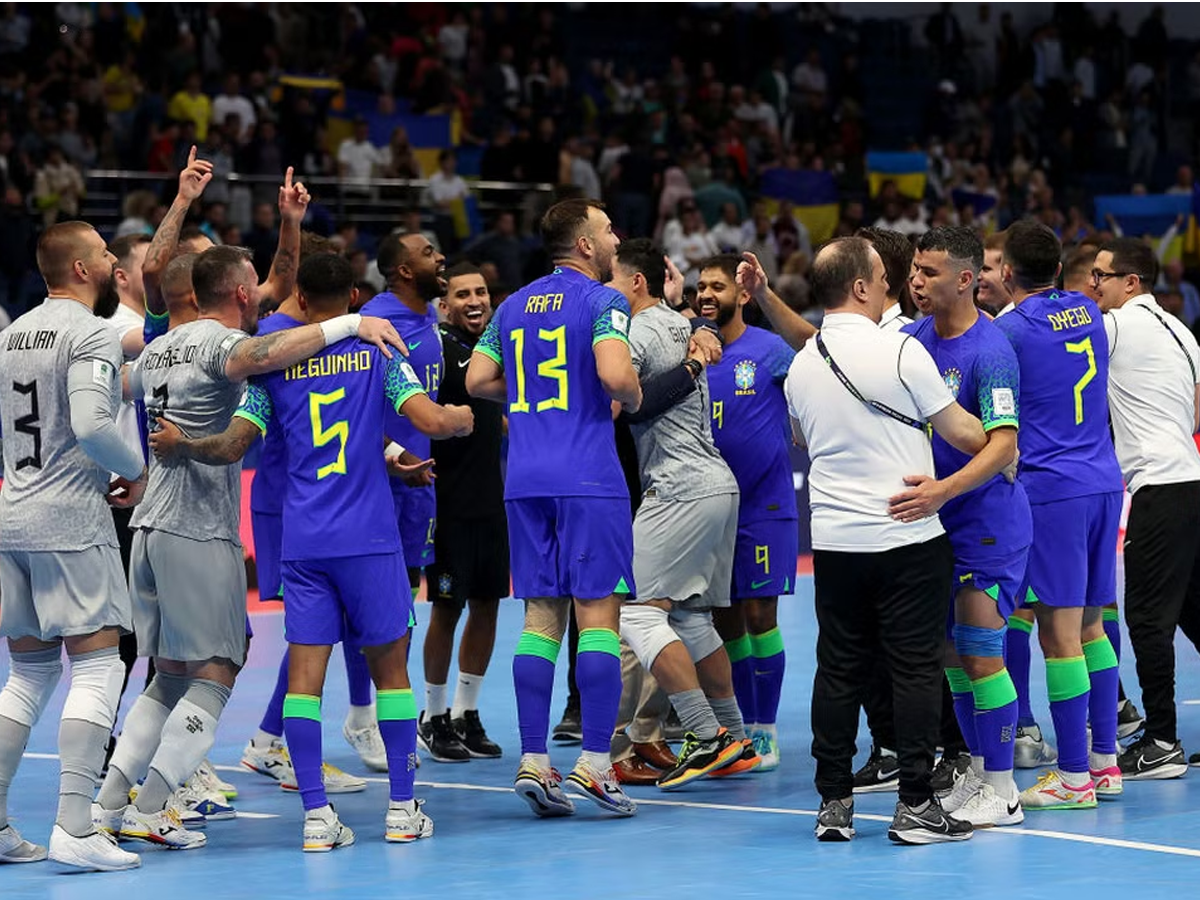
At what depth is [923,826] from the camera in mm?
7535

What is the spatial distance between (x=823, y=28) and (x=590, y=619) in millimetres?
23507

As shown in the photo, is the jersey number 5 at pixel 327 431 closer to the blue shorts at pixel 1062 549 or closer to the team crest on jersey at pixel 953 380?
the team crest on jersey at pixel 953 380

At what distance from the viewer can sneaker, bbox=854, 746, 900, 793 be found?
8750mm

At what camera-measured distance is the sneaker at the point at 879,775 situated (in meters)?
8.75

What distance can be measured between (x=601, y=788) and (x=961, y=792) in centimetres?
152

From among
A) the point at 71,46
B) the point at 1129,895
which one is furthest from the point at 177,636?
the point at 71,46

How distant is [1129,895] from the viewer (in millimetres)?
6758

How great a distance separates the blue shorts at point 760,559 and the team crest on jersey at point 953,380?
1872 millimetres

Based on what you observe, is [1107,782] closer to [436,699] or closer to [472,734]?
[472,734]

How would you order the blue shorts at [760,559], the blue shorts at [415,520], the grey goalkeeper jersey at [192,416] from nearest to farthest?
the grey goalkeeper jersey at [192,416]
the blue shorts at [760,559]
the blue shorts at [415,520]

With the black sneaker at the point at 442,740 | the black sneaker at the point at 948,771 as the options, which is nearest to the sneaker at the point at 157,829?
the black sneaker at the point at 442,740

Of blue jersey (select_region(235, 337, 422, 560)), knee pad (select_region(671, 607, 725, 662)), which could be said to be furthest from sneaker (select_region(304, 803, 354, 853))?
knee pad (select_region(671, 607, 725, 662))

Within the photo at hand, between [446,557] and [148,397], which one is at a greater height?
[148,397]

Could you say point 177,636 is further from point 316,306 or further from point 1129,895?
point 1129,895
